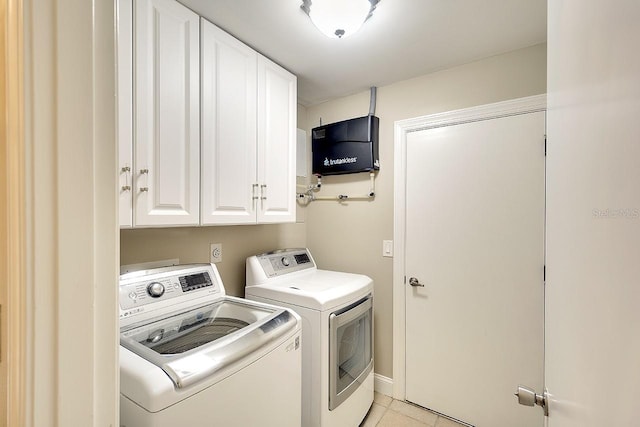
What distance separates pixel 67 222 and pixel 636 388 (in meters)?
0.78

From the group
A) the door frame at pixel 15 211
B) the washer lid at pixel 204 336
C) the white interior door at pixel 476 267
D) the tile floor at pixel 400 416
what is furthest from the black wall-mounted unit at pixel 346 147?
the door frame at pixel 15 211

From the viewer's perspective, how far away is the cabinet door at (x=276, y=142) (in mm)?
1777

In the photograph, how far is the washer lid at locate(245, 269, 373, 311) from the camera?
159cm

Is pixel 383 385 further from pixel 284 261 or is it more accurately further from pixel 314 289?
pixel 284 261

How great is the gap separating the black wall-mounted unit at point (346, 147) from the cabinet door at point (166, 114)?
48.3 inches

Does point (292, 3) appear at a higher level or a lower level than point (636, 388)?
higher

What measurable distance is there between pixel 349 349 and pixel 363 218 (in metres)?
1.01

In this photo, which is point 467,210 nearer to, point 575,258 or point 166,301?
point 575,258

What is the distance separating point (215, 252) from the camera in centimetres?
191

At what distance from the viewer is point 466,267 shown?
1916 millimetres

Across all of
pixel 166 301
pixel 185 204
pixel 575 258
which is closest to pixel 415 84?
pixel 185 204

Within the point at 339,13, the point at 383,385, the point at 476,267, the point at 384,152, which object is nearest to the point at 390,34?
the point at 339,13

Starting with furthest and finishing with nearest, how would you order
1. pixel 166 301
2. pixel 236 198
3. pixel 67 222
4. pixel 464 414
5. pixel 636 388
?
1. pixel 464 414
2. pixel 236 198
3. pixel 166 301
4. pixel 67 222
5. pixel 636 388

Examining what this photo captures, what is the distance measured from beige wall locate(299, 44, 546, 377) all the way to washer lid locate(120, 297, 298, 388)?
1.13m
